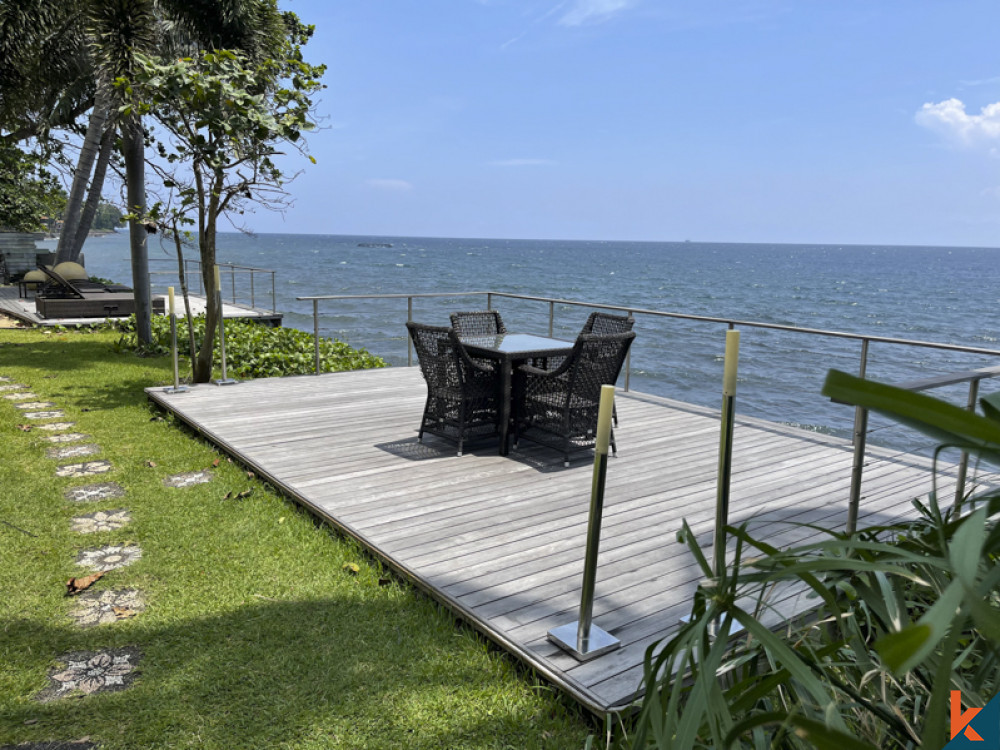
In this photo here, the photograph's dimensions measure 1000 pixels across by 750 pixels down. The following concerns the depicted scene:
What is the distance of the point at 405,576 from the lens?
3.38 meters

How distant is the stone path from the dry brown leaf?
37mm

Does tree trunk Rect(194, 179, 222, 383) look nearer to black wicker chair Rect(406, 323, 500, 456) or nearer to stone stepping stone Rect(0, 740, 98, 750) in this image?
black wicker chair Rect(406, 323, 500, 456)

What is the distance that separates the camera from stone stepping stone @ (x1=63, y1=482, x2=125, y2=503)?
4434 millimetres

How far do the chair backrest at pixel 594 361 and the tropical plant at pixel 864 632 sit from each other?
2707mm

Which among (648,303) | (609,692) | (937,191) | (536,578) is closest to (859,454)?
(609,692)

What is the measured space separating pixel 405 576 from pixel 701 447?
2849 millimetres

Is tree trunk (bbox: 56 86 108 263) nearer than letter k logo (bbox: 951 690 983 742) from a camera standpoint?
No

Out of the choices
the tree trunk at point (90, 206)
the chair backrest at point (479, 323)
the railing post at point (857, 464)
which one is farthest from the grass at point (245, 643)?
the tree trunk at point (90, 206)

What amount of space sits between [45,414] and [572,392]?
4683 mm

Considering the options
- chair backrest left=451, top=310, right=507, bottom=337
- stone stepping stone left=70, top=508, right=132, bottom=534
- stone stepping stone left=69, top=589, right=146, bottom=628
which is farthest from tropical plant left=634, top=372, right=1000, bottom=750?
chair backrest left=451, top=310, right=507, bottom=337

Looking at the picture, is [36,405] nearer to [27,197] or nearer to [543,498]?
[543,498]

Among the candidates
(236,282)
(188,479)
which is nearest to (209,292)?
(188,479)

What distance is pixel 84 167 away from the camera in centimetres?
1220

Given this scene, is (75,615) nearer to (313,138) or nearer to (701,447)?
(701,447)
